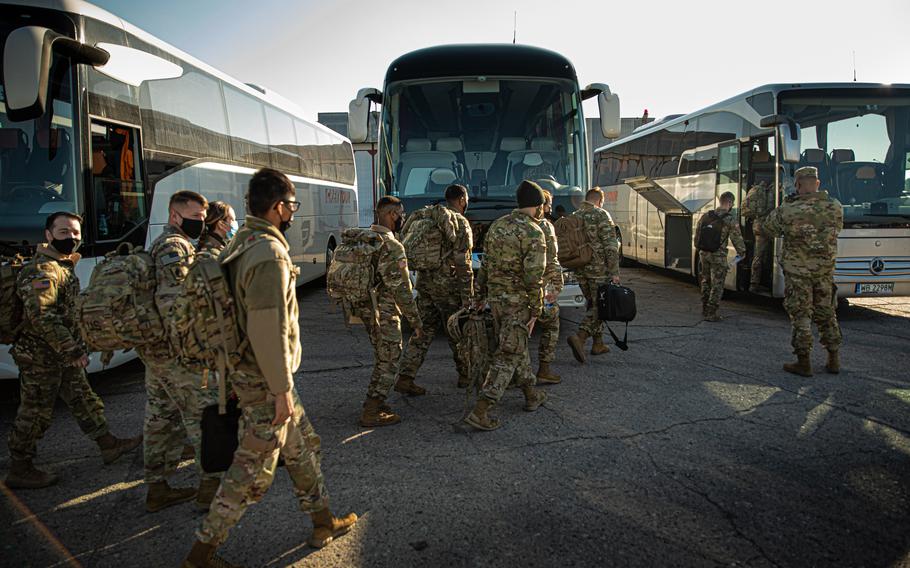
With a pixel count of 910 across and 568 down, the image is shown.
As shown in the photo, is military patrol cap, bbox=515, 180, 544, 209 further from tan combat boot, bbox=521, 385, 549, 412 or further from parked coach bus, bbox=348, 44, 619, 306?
parked coach bus, bbox=348, 44, 619, 306

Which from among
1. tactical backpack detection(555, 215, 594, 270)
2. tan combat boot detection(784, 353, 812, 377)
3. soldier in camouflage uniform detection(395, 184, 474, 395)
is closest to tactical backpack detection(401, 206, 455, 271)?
soldier in camouflage uniform detection(395, 184, 474, 395)

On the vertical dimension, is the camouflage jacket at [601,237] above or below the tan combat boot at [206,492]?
above

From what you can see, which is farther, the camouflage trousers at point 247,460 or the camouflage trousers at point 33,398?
the camouflage trousers at point 33,398

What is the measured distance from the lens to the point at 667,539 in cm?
319

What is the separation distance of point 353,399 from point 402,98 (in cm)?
432

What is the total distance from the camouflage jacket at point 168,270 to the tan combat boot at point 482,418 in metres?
2.37

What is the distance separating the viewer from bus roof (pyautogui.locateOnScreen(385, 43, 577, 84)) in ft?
26.7

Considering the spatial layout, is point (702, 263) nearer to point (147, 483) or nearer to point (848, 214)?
point (848, 214)

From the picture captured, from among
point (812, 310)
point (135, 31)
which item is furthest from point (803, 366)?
point (135, 31)

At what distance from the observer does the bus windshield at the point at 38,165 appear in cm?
522

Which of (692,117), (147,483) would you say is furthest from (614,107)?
(147,483)

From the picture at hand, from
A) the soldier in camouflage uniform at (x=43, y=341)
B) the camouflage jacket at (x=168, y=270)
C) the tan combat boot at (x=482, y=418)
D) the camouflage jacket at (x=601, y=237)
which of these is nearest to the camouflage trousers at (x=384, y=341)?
the tan combat boot at (x=482, y=418)

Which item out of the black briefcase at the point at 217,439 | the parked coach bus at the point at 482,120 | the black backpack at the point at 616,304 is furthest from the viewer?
the parked coach bus at the point at 482,120

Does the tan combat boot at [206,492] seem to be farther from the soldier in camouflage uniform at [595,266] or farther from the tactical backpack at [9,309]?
the soldier in camouflage uniform at [595,266]
